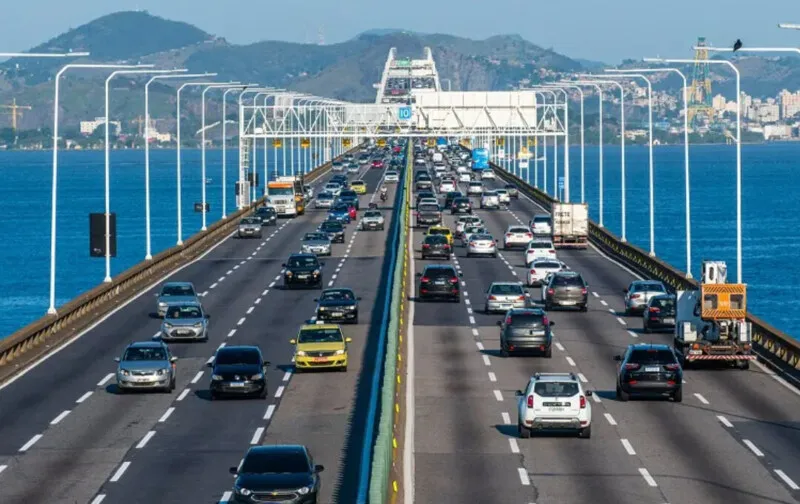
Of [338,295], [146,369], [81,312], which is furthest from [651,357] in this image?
[81,312]

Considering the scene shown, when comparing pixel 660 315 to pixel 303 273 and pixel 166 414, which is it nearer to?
pixel 303 273

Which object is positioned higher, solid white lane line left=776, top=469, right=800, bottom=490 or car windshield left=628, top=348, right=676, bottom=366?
car windshield left=628, top=348, right=676, bottom=366

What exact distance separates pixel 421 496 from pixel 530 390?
7.16m

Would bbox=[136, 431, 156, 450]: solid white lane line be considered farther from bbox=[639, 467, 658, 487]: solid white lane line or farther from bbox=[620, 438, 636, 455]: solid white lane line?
bbox=[639, 467, 658, 487]: solid white lane line

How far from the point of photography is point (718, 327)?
1970 inches

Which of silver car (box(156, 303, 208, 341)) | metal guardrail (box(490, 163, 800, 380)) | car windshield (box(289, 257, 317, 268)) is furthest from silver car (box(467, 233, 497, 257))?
silver car (box(156, 303, 208, 341))

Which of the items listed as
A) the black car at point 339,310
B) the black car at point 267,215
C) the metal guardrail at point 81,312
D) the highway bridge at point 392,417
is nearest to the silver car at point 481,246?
the metal guardrail at point 81,312

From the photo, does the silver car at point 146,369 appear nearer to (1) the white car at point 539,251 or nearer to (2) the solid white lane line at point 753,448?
(2) the solid white lane line at point 753,448

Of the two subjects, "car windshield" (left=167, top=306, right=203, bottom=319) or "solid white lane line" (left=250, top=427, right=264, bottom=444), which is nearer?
"solid white lane line" (left=250, top=427, right=264, bottom=444)

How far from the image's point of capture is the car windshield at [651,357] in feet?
143

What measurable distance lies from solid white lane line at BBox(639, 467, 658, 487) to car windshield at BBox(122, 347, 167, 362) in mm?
16765

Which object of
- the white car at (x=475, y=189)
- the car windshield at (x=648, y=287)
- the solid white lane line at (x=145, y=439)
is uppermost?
the white car at (x=475, y=189)

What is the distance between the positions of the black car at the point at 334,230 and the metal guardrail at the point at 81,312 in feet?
24.8

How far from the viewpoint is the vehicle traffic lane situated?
3309 centimetres
